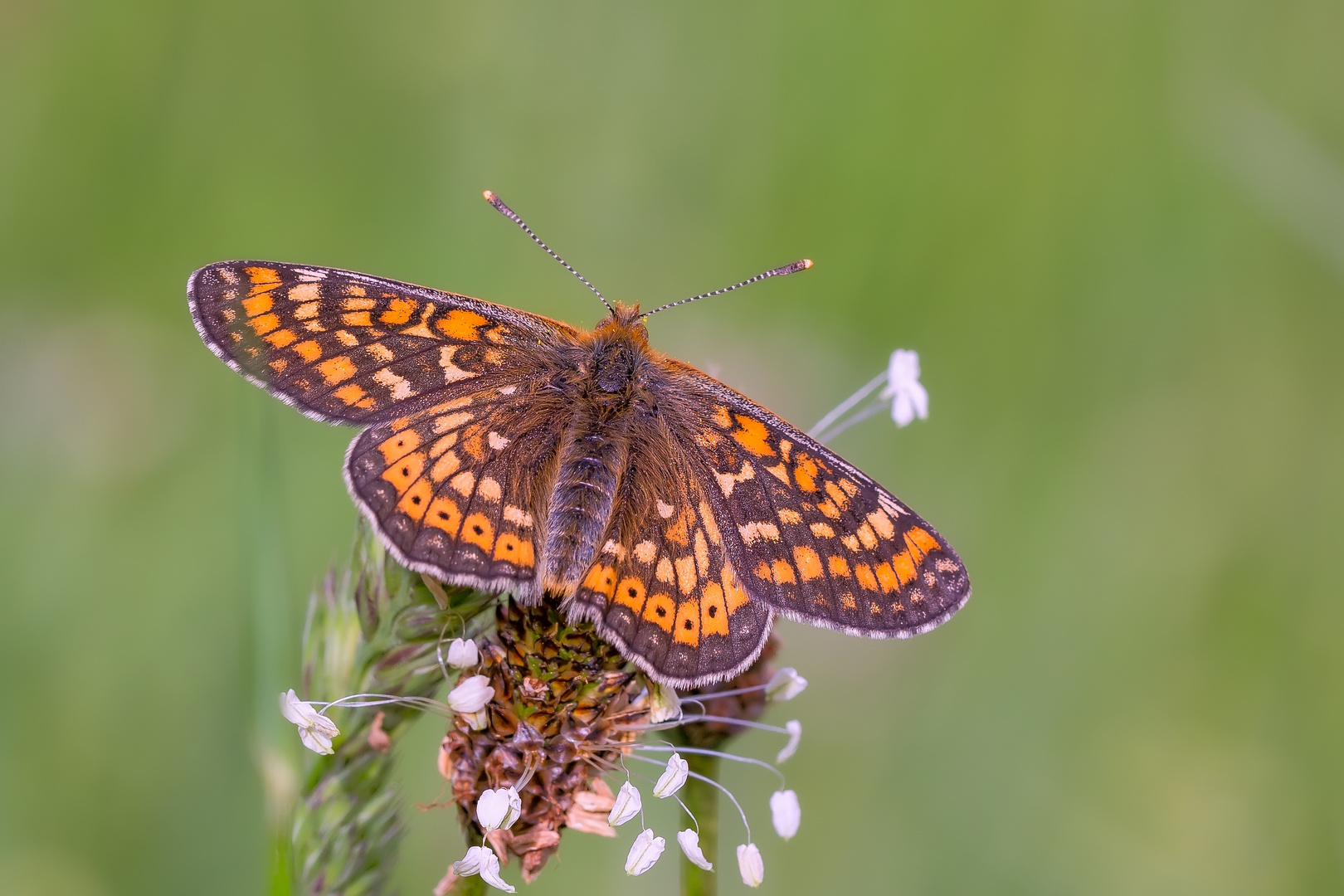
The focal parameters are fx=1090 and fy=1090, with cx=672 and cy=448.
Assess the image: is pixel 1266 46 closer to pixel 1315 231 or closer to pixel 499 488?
pixel 1315 231

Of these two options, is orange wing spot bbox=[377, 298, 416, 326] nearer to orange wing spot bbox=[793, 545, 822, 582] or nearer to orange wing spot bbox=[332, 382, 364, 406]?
orange wing spot bbox=[332, 382, 364, 406]

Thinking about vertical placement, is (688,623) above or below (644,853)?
above

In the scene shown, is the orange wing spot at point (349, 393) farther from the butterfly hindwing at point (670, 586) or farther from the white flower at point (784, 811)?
the white flower at point (784, 811)

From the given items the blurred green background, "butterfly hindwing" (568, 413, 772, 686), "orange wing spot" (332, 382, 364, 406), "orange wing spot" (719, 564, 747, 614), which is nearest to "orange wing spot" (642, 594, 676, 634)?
"butterfly hindwing" (568, 413, 772, 686)

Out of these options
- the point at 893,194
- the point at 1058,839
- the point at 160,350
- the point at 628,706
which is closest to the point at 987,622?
the point at 1058,839

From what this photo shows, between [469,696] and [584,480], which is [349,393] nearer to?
[584,480]

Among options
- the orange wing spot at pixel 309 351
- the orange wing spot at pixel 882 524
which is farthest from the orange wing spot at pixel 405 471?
the orange wing spot at pixel 882 524

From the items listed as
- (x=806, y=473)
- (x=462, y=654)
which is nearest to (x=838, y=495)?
(x=806, y=473)

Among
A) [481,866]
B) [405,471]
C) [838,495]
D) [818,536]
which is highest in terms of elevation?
[838,495]
